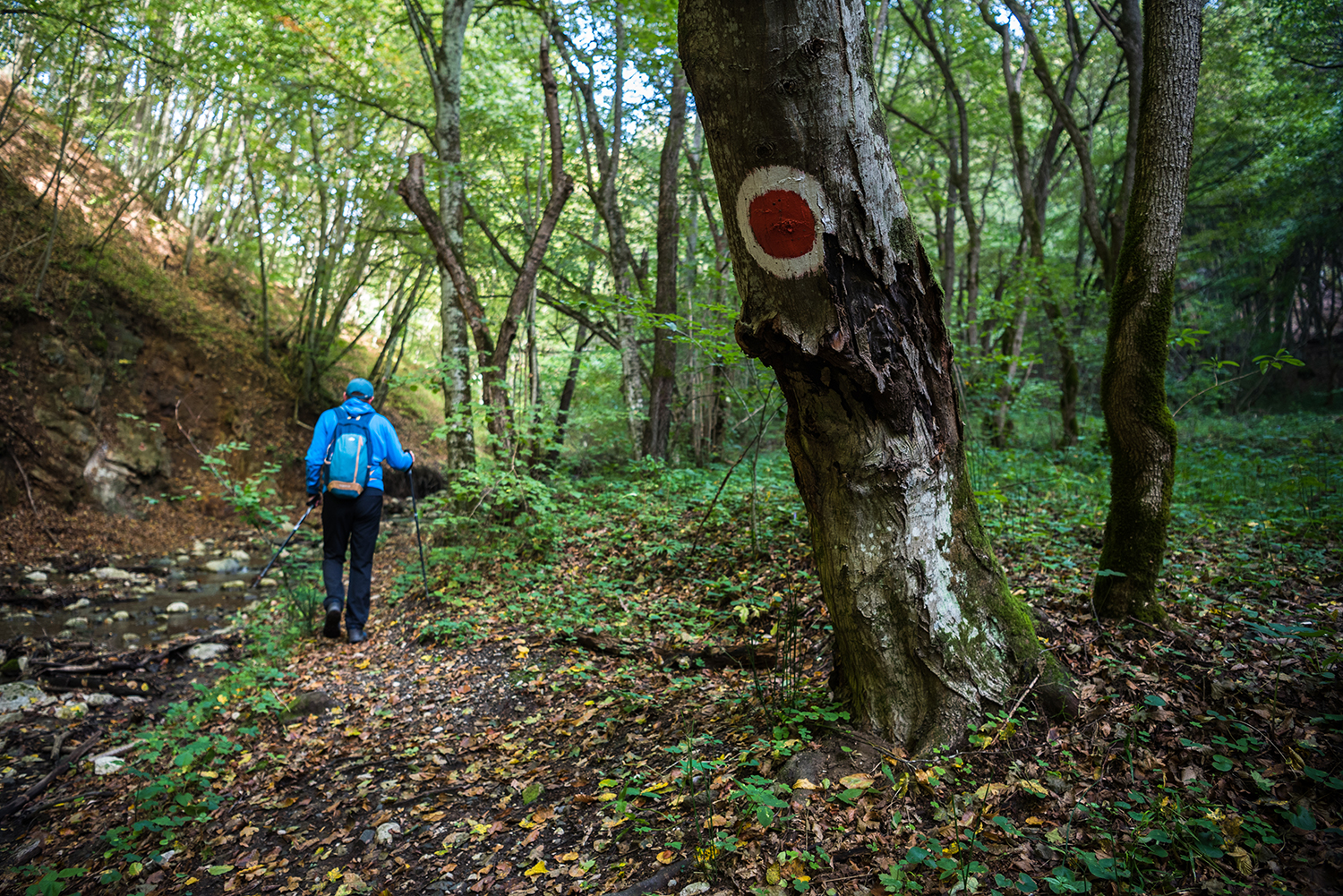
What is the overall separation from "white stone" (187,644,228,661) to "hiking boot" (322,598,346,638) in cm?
112

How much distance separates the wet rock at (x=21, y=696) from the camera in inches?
172

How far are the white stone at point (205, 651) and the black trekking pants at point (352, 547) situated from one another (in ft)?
4.29

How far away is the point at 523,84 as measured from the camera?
513 inches

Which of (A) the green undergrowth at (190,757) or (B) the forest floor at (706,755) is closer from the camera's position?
(B) the forest floor at (706,755)

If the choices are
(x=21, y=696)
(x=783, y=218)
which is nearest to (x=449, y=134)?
(x=21, y=696)

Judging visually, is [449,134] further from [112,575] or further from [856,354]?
[856,354]

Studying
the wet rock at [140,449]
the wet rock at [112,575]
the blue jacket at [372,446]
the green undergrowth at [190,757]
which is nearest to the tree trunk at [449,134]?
the blue jacket at [372,446]

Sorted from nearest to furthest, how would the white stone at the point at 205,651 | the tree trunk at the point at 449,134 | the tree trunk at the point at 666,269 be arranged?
the white stone at the point at 205,651 → the tree trunk at the point at 449,134 → the tree trunk at the point at 666,269

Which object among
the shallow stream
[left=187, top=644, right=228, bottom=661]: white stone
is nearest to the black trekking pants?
the shallow stream

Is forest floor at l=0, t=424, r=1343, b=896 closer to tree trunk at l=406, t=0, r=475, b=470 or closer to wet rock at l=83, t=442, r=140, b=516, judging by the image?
tree trunk at l=406, t=0, r=475, b=470

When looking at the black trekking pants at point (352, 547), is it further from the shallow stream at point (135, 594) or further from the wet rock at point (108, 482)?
the wet rock at point (108, 482)

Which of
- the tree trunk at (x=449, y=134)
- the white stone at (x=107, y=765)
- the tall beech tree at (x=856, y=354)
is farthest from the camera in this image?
the tree trunk at (x=449, y=134)

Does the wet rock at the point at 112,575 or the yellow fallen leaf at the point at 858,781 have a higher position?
the yellow fallen leaf at the point at 858,781

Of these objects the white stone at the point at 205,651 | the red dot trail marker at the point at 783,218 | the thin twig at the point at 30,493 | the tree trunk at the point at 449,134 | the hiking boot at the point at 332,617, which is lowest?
the white stone at the point at 205,651
